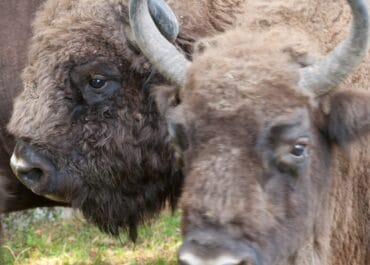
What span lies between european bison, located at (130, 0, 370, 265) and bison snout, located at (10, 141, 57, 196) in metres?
1.38

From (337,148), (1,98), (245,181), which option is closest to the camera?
(245,181)

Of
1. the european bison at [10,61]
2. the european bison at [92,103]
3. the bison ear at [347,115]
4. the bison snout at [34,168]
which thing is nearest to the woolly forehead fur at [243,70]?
the bison ear at [347,115]

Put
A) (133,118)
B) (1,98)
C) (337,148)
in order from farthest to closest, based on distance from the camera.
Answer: (1,98) < (133,118) < (337,148)

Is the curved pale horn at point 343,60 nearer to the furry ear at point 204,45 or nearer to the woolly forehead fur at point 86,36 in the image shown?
the furry ear at point 204,45

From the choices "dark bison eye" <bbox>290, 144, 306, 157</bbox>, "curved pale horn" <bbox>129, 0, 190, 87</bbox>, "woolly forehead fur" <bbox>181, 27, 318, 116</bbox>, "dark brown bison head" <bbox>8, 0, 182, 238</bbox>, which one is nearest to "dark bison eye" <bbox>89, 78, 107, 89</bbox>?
"dark brown bison head" <bbox>8, 0, 182, 238</bbox>

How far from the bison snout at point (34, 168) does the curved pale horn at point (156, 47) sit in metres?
1.29

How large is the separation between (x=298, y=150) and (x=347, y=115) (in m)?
0.32

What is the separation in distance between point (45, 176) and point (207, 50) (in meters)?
1.65

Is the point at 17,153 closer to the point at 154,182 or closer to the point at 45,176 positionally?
the point at 45,176

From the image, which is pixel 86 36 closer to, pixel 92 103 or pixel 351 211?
pixel 92 103

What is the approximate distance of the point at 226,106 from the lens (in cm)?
486

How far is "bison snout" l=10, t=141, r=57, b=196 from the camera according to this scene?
21.0ft

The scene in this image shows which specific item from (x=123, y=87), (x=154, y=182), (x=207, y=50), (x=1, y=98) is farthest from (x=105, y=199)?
(x=207, y=50)

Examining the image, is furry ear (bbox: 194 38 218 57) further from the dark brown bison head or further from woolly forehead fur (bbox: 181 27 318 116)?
the dark brown bison head
